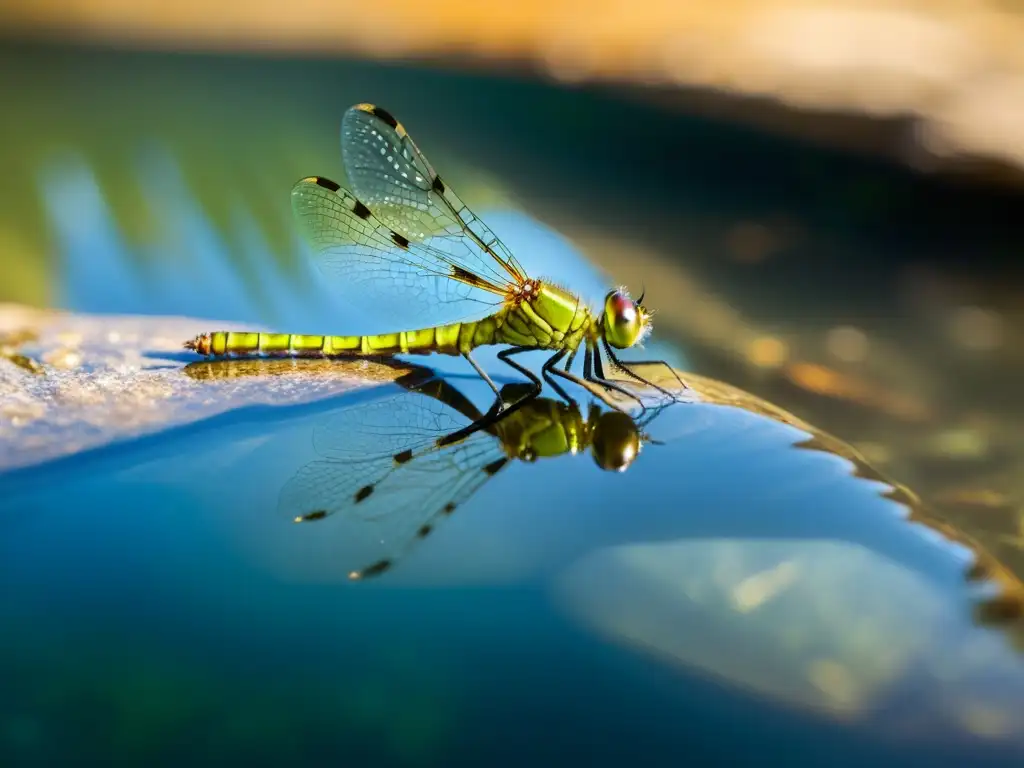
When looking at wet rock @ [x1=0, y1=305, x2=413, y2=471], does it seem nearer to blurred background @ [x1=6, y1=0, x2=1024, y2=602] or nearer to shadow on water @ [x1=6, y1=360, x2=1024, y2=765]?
shadow on water @ [x1=6, y1=360, x2=1024, y2=765]

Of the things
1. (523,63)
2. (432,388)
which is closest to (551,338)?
(432,388)

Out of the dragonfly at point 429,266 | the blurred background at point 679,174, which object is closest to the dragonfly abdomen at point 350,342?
the dragonfly at point 429,266

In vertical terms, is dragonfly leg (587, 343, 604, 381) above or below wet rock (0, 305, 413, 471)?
above

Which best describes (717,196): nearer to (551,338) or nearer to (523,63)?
(523,63)

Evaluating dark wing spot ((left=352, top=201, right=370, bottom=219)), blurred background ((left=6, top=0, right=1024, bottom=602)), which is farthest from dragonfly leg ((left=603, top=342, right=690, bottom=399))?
blurred background ((left=6, top=0, right=1024, bottom=602))

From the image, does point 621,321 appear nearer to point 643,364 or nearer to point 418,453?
point 643,364
